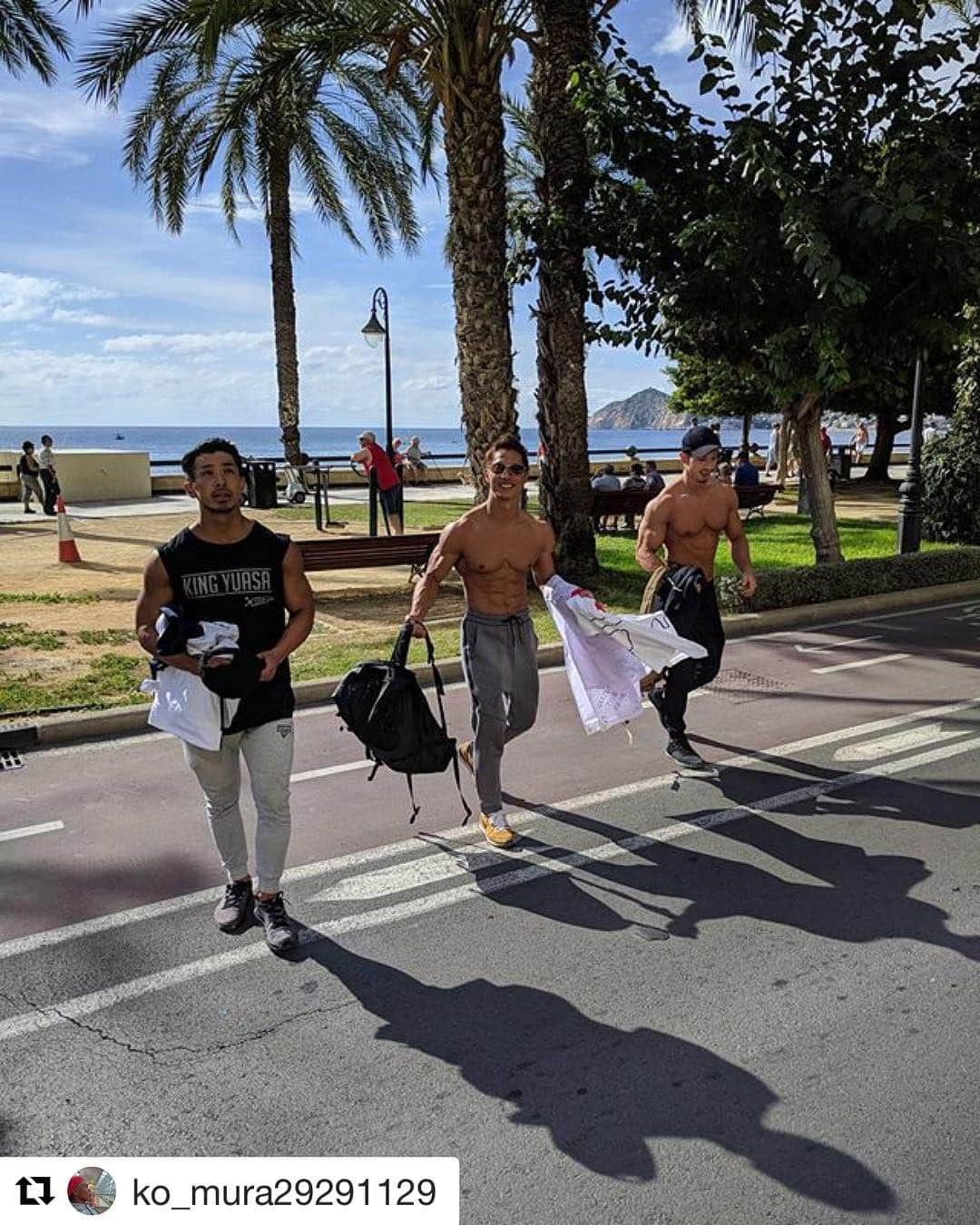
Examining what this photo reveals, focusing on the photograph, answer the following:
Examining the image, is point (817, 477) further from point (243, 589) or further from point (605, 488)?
point (243, 589)

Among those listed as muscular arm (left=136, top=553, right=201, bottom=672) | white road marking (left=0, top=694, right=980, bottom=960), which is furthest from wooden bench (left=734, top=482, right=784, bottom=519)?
muscular arm (left=136, top=553, right=201, bottom=672)

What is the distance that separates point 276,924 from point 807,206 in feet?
28.2

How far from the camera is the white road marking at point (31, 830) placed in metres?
5.43

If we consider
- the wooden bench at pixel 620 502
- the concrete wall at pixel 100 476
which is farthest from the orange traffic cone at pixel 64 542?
the concrete wall at pixel 100 476

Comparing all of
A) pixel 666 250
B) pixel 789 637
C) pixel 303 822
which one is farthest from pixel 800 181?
pixel 303 822

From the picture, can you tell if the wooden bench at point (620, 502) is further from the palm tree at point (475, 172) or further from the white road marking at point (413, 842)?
the white road marking at point (413, 842)

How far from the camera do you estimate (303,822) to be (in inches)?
222

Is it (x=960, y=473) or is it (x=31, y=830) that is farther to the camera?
(x=960, y=473)

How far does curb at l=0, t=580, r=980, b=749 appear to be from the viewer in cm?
709

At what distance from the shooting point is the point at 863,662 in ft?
30.3

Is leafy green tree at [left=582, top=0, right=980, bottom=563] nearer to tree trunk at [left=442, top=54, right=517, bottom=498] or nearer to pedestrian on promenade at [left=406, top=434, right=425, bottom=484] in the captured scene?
tree trunk at [left=442, top=54, right=517, bottom=498]

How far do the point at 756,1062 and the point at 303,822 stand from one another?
2.93 meters

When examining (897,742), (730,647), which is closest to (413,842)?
(897,742)

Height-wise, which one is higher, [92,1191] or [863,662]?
[863,662]
